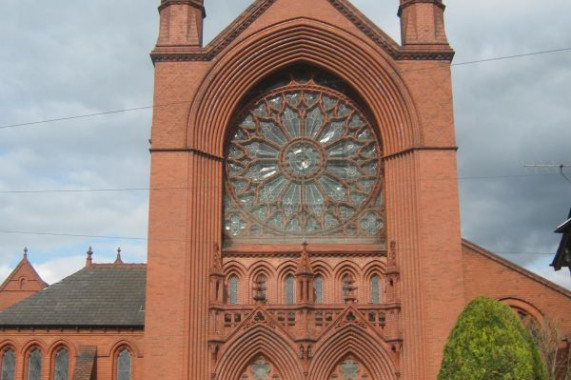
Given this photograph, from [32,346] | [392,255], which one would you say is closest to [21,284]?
[32,346]

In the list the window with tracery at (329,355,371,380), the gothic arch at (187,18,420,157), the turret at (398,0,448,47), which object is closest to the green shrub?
the window with tracery at (329,355,371,380)

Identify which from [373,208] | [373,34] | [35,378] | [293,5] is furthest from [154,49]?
[35,378]

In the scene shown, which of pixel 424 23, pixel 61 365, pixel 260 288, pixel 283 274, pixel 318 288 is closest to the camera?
pixel 260 288

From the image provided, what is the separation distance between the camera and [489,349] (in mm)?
18906

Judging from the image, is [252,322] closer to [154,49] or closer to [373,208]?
[373,208]

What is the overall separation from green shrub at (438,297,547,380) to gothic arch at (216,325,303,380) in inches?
289

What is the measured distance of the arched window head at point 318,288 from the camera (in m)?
27.7

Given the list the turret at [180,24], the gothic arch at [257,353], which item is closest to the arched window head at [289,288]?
the gothic arch at [257,353]

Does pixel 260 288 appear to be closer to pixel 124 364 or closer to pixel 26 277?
pixel 124 364

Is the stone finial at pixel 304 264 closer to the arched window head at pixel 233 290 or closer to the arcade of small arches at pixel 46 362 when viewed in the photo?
the arched window head at pixel 233 290

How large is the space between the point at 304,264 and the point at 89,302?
9275mm

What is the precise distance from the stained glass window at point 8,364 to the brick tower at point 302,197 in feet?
22.2

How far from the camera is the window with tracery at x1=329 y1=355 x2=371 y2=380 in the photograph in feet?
85.7

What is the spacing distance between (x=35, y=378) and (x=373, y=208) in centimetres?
1388
